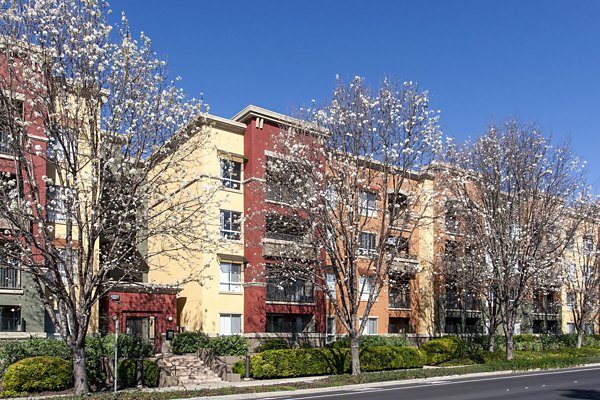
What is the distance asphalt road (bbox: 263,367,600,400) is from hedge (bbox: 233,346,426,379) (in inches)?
184

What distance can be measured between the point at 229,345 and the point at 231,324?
258cm

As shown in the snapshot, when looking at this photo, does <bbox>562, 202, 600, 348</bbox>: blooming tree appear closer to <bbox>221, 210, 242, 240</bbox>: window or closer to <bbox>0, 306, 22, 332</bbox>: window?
<bbox>221, 210, 242, 240</bbox>: window

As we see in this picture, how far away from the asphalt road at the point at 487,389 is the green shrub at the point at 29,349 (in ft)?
32.8

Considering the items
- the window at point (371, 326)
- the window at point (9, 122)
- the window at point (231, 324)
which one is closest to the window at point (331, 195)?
the window at point (231, 324)

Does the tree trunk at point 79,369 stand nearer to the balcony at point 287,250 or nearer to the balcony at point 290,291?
the balcony at point 287,250

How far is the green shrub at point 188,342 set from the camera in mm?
32875

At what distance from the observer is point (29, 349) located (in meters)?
25.5

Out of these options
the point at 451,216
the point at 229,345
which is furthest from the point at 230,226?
the point at 451,216

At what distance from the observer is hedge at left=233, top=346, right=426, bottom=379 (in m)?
29.8

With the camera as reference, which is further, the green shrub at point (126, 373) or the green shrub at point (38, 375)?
the green shrub at point (126, 373)

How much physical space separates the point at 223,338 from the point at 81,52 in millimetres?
17698

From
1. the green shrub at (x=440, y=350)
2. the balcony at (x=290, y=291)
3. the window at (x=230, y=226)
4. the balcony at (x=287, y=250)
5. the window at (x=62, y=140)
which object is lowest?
the green shrub at (x=440, y=350)

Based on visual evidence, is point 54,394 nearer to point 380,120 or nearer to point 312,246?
point 312,246

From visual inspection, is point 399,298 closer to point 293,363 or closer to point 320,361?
point 320,361
